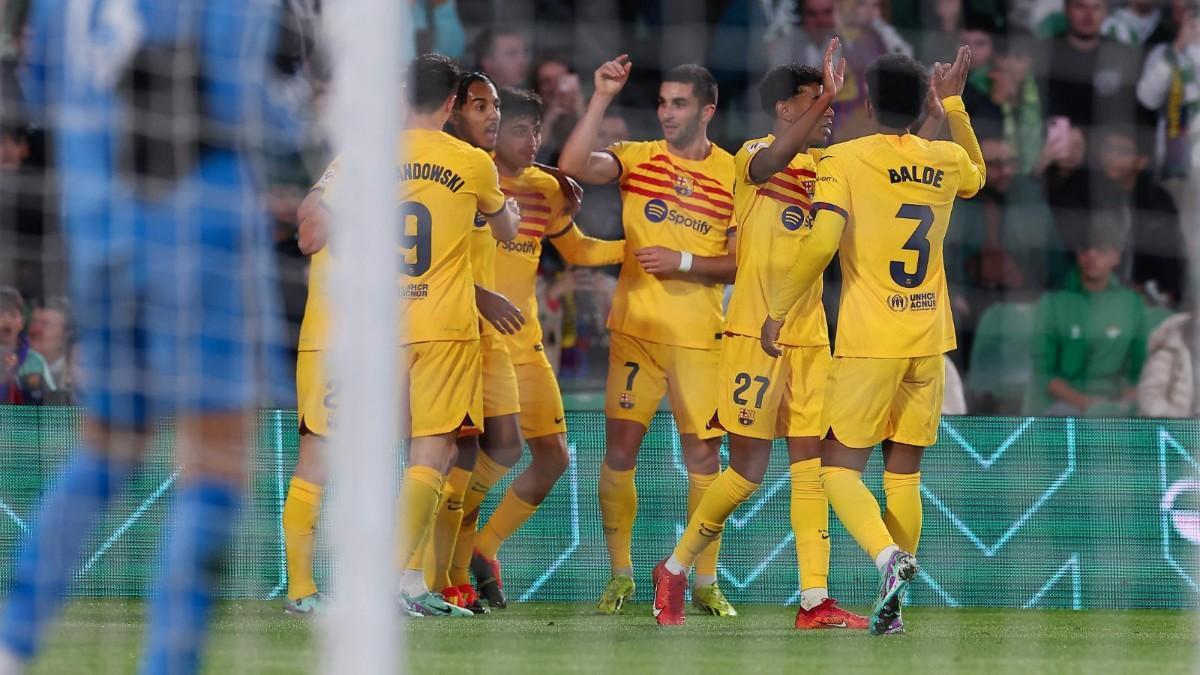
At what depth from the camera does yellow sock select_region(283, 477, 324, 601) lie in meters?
7.41

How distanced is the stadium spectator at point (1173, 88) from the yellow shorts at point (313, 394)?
372 centimetres

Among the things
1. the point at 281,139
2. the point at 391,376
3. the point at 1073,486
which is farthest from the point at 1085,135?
the point at 391,376

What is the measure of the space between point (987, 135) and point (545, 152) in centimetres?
216

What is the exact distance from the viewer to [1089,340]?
901 centimetres

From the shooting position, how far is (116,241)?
A: 4.31 meters

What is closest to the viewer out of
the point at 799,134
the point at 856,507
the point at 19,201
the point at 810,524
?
the point at 856,507

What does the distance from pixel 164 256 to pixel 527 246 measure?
3.92 m

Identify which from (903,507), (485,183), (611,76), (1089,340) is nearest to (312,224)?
(485,183)

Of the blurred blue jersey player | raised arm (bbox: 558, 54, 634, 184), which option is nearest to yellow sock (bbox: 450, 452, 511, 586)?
raised arm (bbox: 558, 54, 634, 184)

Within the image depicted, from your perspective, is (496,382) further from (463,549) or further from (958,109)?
(958,109)

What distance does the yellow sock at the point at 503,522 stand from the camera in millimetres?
8188

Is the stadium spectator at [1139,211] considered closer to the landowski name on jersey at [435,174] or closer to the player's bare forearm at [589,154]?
the player's bare forearm at [589,154]

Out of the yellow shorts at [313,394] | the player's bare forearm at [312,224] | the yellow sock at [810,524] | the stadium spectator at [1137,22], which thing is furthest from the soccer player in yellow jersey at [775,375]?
the stadium spectator at [1137,22]

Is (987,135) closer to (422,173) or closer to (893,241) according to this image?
(893,241)
